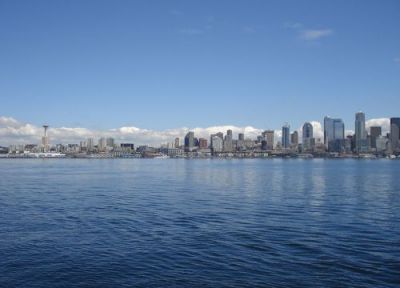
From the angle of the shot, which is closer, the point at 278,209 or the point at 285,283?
the point at 285,283

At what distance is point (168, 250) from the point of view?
29391mm

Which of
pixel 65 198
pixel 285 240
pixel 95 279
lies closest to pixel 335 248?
pixel 285 240

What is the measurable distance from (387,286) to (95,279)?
1504 centimetres

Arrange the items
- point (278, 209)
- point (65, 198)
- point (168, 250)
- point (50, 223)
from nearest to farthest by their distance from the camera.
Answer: point (168, 250)
point (50, 223)
point (278, 209)
point (65, 198)

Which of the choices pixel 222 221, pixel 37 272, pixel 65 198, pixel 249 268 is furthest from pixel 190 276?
pixel 65 198

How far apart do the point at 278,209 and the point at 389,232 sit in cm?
1490

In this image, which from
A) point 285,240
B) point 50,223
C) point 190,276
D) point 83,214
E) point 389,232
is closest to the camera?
point 190,276

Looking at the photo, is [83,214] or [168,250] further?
[83,214]

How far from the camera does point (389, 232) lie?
35906 mm

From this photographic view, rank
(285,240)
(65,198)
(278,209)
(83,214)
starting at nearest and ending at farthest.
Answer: (285,240) → (83,214) → (278,209) → (65,198)

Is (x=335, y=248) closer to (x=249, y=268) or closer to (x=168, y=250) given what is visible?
(x=249, y=268)

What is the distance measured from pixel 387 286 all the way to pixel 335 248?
774cm

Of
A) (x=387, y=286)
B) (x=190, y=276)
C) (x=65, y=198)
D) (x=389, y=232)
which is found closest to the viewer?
(x=387, y=286)

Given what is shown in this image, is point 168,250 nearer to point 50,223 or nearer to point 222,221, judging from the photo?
point 222,221
